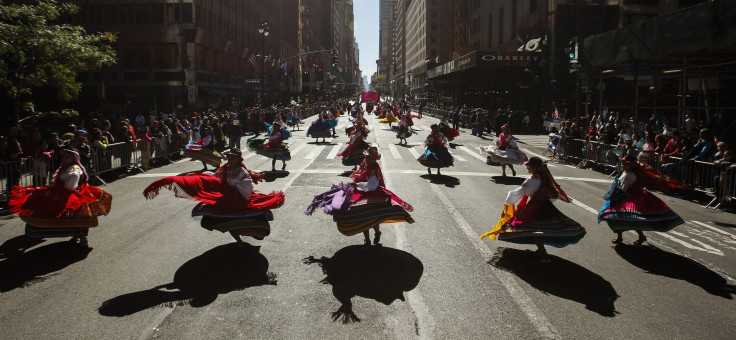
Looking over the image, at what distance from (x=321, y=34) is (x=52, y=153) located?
15448 cm

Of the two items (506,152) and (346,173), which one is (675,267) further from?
(346,173)

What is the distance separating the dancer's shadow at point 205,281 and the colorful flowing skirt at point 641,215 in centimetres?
552

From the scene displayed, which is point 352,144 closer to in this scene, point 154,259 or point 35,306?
point 154,259

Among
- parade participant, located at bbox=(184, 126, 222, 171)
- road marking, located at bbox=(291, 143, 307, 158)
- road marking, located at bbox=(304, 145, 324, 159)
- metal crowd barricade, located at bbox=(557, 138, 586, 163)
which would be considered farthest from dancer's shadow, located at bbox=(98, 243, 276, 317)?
metal crowd barricade, located at bbox=(557, 138, 586, 163)

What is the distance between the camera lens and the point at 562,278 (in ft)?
23.8

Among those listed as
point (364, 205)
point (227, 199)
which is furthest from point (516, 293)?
point (227, 199)

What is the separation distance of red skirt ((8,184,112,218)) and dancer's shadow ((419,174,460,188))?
9457mm

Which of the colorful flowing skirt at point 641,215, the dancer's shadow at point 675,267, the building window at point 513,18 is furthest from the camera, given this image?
the building window at point 513,18

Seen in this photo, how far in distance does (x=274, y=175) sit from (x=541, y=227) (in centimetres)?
1098

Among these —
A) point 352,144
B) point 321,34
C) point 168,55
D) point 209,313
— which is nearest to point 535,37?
point 168,55

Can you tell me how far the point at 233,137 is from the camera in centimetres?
2408

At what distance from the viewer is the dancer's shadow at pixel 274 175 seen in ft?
54.0

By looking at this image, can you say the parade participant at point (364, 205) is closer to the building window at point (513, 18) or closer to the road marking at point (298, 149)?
the road marking at point (298, 149)

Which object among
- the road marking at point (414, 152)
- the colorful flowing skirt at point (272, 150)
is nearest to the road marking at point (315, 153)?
the road marking at point (414, 152)
